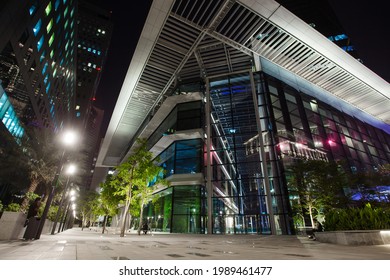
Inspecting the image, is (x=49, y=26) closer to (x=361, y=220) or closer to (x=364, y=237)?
(x=361, y=220)

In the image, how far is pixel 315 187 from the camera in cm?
1927

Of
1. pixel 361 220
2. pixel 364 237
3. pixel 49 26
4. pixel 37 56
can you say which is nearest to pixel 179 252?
pixel 364 237

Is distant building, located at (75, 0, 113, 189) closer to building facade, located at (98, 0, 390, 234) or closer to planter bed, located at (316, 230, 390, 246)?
building facade, located at (98, 0, 390, 234)

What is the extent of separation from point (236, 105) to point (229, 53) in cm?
661

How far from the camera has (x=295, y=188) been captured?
67.2 ft

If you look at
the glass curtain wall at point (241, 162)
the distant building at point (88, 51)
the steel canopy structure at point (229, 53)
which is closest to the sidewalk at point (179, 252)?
the glass curtain wall at point (241, 162)

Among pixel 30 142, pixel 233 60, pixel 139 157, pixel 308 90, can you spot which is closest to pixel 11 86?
pixel 30 142

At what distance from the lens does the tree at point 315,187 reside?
1873 centimetres

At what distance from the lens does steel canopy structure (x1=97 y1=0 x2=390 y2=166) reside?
20156 mm

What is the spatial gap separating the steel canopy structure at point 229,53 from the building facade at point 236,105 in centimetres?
13

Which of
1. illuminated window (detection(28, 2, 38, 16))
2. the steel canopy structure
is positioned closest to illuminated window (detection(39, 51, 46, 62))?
illuminated window (detection(28, 2, 38, 16))

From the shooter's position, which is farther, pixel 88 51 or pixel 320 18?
pixel 88 51

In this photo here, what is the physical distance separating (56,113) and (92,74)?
52.6 meters
